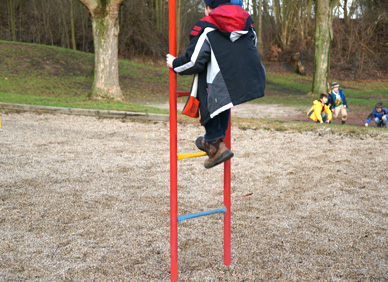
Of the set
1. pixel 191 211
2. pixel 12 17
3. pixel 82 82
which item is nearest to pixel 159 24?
pixel 12 17

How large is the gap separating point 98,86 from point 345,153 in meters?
9.19

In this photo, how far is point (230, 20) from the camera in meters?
2.37

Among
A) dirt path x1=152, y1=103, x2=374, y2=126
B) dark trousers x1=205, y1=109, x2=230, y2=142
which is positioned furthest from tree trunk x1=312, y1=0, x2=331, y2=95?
dark trousers x1=205, y1=109, x2=230, y2=142

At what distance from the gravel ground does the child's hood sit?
1.54 meters

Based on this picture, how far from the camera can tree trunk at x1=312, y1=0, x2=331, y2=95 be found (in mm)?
16125

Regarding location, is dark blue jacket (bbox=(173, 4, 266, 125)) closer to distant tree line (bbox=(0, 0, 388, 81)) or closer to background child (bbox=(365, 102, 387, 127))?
background child (bbox=(365, 102, 387, 127))

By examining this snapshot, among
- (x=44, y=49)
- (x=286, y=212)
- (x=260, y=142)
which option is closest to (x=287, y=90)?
(x=44, y=49)

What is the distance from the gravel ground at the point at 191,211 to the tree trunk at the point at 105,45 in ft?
21.3

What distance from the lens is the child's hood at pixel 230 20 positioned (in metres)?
2.37

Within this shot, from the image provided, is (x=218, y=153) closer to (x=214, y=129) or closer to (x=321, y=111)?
(x=214, y=129)

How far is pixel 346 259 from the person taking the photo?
293 cm

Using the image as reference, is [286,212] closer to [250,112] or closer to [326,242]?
[326,242]

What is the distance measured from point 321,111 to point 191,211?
7.02 m

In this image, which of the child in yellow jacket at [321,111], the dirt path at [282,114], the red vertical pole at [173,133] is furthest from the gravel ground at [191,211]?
the dirt path at [282,114]
